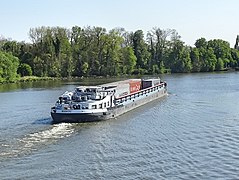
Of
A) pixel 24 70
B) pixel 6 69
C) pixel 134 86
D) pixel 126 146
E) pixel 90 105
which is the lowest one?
pixel 126 146

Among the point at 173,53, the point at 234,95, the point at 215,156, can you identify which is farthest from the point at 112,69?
the point at 215,156

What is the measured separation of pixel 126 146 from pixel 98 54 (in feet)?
329

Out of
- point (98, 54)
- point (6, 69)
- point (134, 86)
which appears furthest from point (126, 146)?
point (98, 54)

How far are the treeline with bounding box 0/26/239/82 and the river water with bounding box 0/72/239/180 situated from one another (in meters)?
69.8

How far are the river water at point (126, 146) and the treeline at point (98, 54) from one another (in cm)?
6980

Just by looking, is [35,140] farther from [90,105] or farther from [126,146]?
[90,105]

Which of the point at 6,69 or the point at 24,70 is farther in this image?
the point at 24,70

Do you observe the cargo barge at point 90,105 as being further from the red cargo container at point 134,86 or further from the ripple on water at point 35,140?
the red cargo container at point 134,86

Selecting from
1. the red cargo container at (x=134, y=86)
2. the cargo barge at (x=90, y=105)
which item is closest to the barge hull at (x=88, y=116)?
the cargo barge at (x=90, y=105)

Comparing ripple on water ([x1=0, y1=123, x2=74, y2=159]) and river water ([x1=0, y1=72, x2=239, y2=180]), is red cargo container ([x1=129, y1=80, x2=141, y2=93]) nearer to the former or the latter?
river water ([x1=0, y1=72, x2=239, y2=180])

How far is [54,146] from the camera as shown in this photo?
30.0 m

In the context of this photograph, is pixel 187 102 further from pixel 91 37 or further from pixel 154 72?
pixel 154 72

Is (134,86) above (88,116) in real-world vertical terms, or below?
above

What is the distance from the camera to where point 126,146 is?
30172 mm
